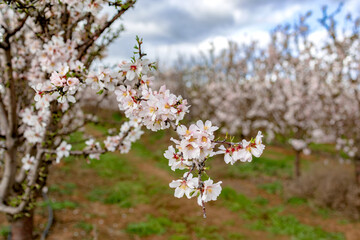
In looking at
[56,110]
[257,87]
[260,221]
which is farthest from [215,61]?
[56,110]

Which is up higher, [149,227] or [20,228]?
[20,228]

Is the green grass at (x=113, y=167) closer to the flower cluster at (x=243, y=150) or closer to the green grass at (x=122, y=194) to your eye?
the green grass at (x=122, y=194)

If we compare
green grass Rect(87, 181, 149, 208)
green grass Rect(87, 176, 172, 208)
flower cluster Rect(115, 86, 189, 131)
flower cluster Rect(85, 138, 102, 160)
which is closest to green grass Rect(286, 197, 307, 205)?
Answer: green grass Rect(87, 176, 172, 208)

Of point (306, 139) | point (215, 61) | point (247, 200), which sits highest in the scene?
point (215, 61)

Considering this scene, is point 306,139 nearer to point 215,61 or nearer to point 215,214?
point 215,214

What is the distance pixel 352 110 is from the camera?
35.5 feet

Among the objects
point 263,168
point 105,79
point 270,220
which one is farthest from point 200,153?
point 263,168

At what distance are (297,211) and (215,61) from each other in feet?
37.8

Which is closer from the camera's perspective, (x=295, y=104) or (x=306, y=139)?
(x=306, y=139)

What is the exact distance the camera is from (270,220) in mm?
6859

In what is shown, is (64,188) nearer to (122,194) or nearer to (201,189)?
(122,194)

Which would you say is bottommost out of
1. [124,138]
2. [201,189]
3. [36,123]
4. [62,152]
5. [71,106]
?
[201,189]

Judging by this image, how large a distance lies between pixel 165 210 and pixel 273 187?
3.85m

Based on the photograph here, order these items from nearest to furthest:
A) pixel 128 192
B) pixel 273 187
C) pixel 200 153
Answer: pixel 200 153 → pixel 128 192 → pixel 273 187
